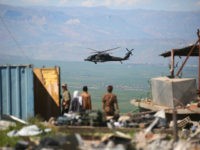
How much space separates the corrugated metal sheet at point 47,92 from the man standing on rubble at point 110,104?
2903mm

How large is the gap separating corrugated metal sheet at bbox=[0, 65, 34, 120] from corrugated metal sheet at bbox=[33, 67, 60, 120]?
78 cm

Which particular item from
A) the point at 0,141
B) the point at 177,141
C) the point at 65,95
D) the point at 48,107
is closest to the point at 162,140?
the point at 177,141

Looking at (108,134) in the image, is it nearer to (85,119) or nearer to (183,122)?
(85,119)

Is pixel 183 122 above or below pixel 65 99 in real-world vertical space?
below

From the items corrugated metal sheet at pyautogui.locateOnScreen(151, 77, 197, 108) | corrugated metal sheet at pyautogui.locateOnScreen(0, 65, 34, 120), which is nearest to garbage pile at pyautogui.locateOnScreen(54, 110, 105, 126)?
corrugated metal sheet at pyautogui.locateOnScreen(0, 65, 34, 120)

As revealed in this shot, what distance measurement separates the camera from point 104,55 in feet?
106

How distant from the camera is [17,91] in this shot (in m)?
16.4

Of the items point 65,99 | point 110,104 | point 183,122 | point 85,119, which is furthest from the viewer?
point 65,99

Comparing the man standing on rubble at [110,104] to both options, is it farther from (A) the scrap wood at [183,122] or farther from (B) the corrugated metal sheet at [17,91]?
(B) the corrugated metal sheet at [17,91]

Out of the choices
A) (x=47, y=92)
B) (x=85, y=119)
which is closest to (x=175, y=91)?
(x=47, y=92)

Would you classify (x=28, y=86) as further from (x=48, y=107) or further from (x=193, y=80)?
(x=193, y=80)

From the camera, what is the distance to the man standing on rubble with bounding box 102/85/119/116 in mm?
14305

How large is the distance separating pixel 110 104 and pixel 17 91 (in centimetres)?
350

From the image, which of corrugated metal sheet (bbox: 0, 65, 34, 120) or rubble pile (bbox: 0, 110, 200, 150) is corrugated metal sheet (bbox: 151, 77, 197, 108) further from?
corrugated metal sheet (bbox: 0, 65, 34, 120)
